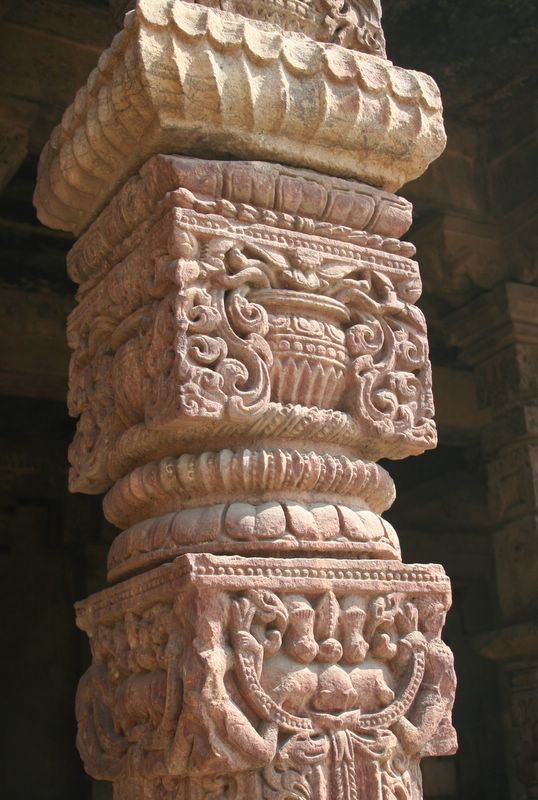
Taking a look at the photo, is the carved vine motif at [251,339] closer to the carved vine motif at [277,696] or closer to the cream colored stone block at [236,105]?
the cream colored stone block at [236,105]

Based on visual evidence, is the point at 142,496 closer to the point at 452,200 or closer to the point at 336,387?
the point at 336,387

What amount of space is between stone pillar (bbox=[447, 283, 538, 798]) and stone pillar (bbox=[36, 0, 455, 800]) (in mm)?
3473

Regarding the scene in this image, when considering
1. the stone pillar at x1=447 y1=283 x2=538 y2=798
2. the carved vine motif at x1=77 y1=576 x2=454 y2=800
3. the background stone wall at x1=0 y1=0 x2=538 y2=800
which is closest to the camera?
the carved vine motif at x1=77 y1=576 x2=454 y2=800

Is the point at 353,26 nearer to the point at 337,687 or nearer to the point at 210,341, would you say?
the point at 210,341

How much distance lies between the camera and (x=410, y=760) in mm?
2057

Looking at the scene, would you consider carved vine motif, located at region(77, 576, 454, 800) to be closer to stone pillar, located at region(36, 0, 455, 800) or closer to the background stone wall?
stone pillar, located at region(36, 0, 455, 800)

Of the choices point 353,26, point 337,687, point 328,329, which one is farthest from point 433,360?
point 337,687

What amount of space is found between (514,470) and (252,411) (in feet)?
13.2

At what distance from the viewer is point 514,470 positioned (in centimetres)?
577

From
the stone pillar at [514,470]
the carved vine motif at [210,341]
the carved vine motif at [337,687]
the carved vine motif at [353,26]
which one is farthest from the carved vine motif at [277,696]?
the stone pillar at [514,470]

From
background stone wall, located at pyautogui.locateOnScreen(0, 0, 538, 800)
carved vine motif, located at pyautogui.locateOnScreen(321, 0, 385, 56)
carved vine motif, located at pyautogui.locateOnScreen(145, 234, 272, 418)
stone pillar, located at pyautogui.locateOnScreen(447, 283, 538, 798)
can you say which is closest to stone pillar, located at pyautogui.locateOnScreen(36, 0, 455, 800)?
carved vine motif, located at pyautogui.locateOnScreen(145, 234, 272, 418)

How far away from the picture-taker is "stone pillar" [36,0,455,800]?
1.90 meters

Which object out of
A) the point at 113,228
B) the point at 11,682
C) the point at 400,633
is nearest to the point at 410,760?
the point at 400,633

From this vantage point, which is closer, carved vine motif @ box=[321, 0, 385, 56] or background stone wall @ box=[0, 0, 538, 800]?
carved vine motif @ box=[321, 0, 385, 56]
